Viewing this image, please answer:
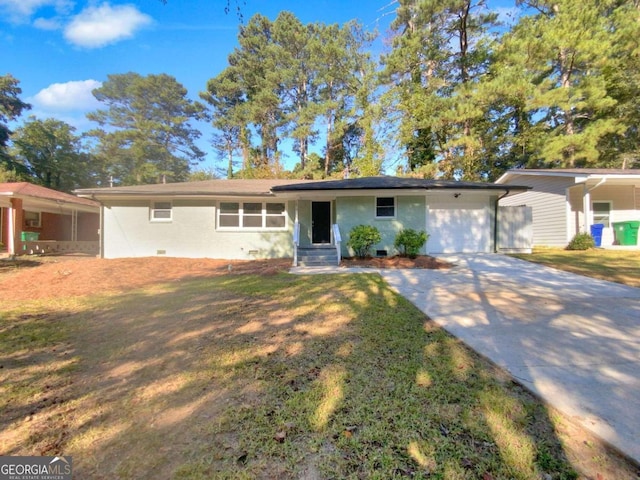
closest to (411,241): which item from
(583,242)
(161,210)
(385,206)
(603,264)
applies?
(385,206)

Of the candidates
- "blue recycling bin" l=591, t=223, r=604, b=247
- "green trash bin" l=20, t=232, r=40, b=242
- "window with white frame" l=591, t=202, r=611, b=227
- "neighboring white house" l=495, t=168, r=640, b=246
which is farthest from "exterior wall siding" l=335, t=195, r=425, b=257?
"green trash bin" l=20, t=232, r=40, b=242

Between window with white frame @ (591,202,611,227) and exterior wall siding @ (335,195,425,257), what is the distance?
9.03 m

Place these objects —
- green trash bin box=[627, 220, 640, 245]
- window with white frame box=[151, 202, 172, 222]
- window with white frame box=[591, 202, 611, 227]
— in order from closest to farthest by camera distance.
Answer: window with white frame box=[151, 202, 172, 222] → green trash bin box=[627, 220, 640, 245] → window with white frame box=[591, 202, 611, 227]

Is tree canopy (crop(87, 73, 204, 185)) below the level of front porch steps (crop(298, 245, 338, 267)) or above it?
above

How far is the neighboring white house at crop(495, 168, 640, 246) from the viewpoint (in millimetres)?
12672

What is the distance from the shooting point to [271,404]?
7.63 ft

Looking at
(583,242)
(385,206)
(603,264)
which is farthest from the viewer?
(583,242)

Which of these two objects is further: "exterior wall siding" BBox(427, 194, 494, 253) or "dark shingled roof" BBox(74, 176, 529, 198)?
"exterior wall siding" BBox(427, 194, 494, 253)

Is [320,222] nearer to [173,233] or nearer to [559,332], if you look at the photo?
[173,233]

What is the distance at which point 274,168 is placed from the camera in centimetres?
2461

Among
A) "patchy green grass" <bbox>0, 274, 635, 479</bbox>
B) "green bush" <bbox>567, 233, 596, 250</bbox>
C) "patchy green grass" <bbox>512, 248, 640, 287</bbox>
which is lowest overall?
"patchy green grass" <bbox>0, 274, 635, 479</bbox>

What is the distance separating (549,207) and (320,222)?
10.6 metres

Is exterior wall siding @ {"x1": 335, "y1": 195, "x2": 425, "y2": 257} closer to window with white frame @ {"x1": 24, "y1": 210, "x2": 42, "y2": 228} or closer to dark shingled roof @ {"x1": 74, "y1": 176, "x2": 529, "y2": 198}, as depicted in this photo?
dark shingled roof @ {"x1": 74, "y1": 176, "x2": 529, "y2": 198}

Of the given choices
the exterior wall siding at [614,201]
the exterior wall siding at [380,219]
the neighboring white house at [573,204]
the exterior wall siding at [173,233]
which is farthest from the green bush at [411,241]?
the exterior wall siding at [614,201]
